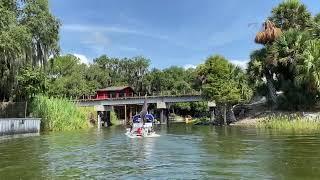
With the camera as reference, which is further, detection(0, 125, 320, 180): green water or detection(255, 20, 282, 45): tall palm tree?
detection(255, 20, 282, 45): tall palm tree

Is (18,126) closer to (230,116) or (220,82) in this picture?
(220,82)

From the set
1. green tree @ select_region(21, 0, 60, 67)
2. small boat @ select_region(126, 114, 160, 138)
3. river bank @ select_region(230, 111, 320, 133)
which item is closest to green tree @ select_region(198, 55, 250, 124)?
river bank @ select_region(230, 111, 320, 133)

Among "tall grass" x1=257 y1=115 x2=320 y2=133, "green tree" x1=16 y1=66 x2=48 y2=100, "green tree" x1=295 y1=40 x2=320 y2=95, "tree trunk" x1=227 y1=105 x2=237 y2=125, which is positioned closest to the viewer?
"tall grass" x1=257 y1=115 x2=320 y2=133

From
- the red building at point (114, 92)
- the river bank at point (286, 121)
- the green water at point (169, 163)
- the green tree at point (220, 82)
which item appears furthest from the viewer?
the red building at point (114, 92)

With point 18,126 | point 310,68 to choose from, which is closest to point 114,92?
point 310,68

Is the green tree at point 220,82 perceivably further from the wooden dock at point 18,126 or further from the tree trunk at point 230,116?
the wooden dock at point 18,126

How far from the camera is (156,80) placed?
126m

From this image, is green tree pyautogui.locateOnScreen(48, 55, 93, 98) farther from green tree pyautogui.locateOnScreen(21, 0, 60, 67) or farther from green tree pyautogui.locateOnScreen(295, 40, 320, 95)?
green tree pyautogui.locateOnScreen(295, 40, 320, 95)

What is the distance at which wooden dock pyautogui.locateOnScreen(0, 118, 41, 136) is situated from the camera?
40791mm

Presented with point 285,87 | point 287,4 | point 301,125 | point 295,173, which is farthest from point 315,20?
point 295,173

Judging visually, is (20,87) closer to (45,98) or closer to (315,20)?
(45,98)

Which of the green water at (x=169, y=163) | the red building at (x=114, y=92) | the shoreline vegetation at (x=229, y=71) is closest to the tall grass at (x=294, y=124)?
the shoreline vegetation at (x=229, y=71)

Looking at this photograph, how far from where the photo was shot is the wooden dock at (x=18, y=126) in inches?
1606

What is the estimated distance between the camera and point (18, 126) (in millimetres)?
43500
